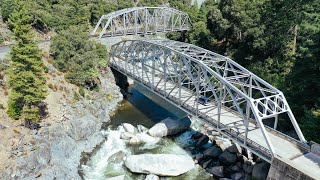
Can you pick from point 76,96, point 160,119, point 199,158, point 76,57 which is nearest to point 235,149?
point 199,158

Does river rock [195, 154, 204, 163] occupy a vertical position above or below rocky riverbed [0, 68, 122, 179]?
below

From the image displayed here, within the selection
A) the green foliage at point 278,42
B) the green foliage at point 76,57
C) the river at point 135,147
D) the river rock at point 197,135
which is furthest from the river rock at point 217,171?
the green foliage at point 76,57

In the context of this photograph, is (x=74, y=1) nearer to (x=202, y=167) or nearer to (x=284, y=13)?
(x=284, y=13)

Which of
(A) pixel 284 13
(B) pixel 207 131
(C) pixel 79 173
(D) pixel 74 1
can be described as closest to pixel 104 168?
(C) pixel 79 173

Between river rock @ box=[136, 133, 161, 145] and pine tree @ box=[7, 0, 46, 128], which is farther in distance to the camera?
river rock @ box=[136, 133, 161, 145]

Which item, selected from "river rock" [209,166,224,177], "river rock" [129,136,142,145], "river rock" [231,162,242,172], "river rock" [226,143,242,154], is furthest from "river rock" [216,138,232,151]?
"river rock" [129,136,142,145]

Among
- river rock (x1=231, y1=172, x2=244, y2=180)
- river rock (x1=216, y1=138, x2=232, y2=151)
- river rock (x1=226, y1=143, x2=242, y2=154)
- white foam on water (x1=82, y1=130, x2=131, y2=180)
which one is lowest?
white foam on water (x1=82, y1=130, x2=131, y2=180)

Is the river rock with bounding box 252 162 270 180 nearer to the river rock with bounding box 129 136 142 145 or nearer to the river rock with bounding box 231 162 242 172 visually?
the river rock with bounding box 231 162 242 172

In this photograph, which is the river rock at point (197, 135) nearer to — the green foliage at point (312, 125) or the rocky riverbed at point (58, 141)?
the rocky riverbed at point (58, 141)
